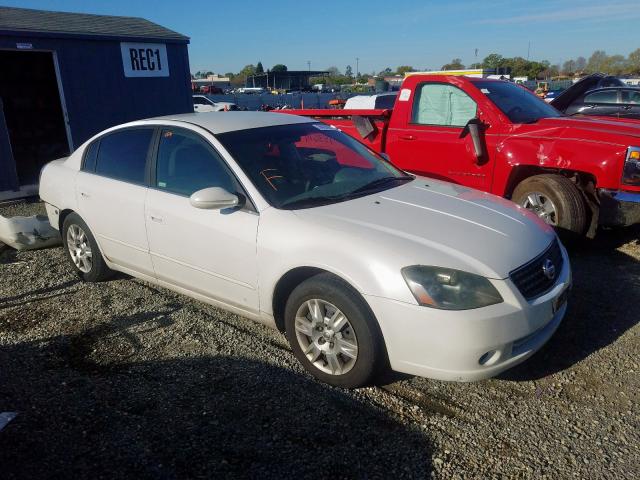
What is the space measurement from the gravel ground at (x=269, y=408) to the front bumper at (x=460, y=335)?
311 mm

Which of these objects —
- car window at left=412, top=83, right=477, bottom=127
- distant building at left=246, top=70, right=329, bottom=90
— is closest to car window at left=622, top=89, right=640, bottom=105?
car window at left=412, top=83, right=477, bottom=127

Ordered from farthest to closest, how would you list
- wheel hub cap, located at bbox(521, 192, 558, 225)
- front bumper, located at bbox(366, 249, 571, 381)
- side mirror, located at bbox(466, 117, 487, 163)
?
side mirror, located at bbox(466, 117, 487, 163), wheel hub cap, located at bbox(521, 192, 558, 225), front bumper, located at bbox(366, 249, 571, 381)

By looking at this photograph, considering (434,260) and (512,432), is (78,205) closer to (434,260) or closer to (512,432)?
(434,260)

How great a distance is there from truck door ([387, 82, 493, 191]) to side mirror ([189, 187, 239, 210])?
3240 mm

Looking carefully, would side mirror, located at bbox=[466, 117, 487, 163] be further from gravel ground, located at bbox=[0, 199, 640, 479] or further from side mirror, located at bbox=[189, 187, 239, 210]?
side mirror, located at bbox=[189, 187, 239, 210]

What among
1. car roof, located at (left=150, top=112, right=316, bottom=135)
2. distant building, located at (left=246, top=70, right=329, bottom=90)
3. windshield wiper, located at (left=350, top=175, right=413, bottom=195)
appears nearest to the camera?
windshield wiper, located at (left=350, top=175, right=413, bottom=195)

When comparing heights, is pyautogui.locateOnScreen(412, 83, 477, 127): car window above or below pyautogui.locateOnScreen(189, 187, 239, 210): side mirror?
above

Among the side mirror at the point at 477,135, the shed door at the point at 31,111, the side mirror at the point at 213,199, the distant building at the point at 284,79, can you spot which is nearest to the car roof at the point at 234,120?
the side mirror at the point at 213,199

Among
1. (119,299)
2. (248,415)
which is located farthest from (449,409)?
(119,299)

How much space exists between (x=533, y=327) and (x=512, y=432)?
1.89 feet

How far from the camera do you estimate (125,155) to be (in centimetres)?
452

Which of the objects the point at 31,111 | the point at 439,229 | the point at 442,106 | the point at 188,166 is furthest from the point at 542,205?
the point at 31,111

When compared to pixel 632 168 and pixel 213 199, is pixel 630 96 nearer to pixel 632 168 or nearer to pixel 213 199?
pixel 632 168

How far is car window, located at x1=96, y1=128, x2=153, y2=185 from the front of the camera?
14.2 ft
